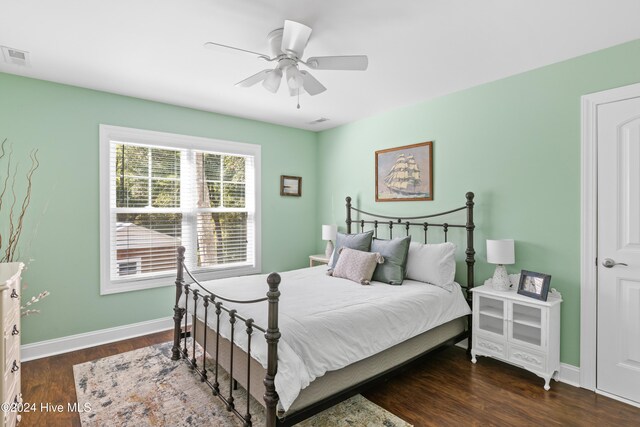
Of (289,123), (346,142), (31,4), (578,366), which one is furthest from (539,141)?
(31,4)

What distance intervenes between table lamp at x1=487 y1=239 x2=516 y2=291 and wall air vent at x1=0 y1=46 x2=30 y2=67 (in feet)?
13.6

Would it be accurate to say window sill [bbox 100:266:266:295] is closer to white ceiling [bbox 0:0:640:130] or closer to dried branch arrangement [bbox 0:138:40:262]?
dried branch arrangement [bbox 0:138:40:262]

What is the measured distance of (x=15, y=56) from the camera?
2.71 meters

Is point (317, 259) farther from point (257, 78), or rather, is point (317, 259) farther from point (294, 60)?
point (294, 60)

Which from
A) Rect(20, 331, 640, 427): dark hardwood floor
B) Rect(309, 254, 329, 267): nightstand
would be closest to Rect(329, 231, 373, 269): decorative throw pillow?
Rect(309, 254, 329, 267): nightstand

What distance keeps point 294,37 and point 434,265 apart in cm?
229

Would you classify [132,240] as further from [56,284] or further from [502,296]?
[502,296]

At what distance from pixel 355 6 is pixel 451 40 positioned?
845mm

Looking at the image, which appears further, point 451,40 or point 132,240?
point 132,240

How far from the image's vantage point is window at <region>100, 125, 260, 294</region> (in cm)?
363

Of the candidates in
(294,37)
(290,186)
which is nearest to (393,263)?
(294,37)

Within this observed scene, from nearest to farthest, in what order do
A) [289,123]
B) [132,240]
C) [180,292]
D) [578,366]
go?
1. [578,366]
2. [180,292]
3. [132,240]
4. [289,123]

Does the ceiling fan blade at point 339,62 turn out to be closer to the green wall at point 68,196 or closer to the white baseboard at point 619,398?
the green wall at point 68,196

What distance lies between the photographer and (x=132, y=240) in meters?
3.76
